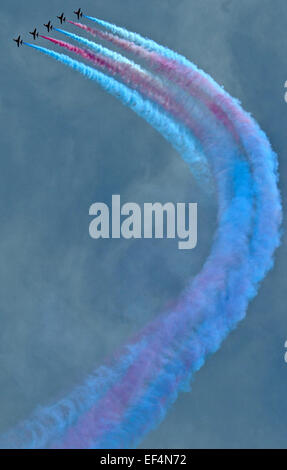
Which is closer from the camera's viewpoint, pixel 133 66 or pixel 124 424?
pixel 124 424

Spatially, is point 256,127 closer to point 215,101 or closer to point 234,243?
point 215,101

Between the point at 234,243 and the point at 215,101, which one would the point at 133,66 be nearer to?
the point at 215,101

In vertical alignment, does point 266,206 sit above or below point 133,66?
below

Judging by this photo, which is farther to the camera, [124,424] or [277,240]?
[277,240]
